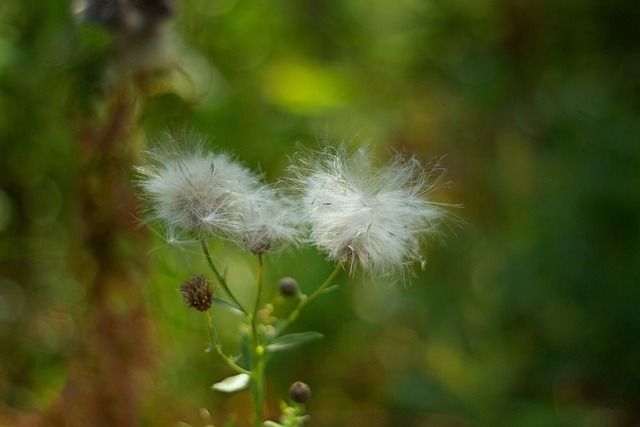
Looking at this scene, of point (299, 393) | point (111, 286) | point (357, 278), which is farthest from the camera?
point (357, 278)

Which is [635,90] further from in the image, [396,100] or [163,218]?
[163,218]

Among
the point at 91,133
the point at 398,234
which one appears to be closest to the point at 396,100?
the point at 91,133

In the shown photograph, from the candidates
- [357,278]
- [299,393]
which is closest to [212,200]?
[299,393]

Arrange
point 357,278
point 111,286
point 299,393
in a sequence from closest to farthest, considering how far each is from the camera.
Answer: point 299,393
point 111,286
point 357,278

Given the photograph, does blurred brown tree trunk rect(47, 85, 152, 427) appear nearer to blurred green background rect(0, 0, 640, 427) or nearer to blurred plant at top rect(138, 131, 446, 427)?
blurred green background rect(0, 0, 640, 427)

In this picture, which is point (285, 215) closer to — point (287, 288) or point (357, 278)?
point (287, 288)

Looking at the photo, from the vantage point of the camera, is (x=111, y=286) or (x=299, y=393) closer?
(x=299, y=393)

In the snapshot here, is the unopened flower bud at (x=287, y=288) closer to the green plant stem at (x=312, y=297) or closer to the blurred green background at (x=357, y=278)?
the green plant stem at (x=312, y=297)
